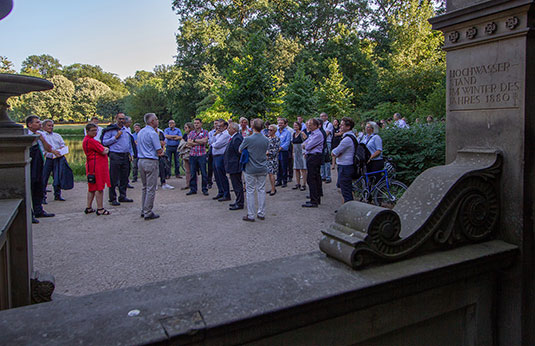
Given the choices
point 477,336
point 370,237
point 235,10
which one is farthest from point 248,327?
point 235,10

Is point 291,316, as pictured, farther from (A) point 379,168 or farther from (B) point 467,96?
(A) point 379,168

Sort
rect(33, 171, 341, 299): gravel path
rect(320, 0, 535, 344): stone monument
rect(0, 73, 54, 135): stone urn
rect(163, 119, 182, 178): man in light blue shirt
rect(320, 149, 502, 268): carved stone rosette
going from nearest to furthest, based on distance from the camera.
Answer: rect(320, 149, 502, 268): carved stone rosette → rect(320, 0, 535, 344): stone monument → rect(0, 73, 54, 135): stone urn → rect(33, 171, 341, 299): gravel path → rect(163, 119, 182, 178): man in light blue shirt

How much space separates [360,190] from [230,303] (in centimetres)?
766

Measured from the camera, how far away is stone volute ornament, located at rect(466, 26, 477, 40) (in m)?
2.92

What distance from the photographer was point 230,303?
1.85 m

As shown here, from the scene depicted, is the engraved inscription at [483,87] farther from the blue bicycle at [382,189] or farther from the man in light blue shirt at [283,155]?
the man in light blue shirt at [283,155]

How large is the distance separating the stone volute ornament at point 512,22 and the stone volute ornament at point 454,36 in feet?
1.26

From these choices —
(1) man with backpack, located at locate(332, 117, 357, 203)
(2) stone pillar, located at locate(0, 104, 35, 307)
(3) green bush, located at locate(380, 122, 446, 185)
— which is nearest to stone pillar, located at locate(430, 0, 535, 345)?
(2) stone pillar, located at locate(0, 104, 35, 307)

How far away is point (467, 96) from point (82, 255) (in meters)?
5.57

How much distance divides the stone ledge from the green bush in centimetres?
687

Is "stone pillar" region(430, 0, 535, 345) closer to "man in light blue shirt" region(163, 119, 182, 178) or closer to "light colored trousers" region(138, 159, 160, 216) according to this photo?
"light colored trousers" region(138, 159, 160, 216)

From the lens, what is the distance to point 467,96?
3.08 meters

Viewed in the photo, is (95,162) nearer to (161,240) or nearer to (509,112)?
(161,240)

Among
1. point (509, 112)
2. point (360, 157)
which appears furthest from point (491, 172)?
point (360, 157)
